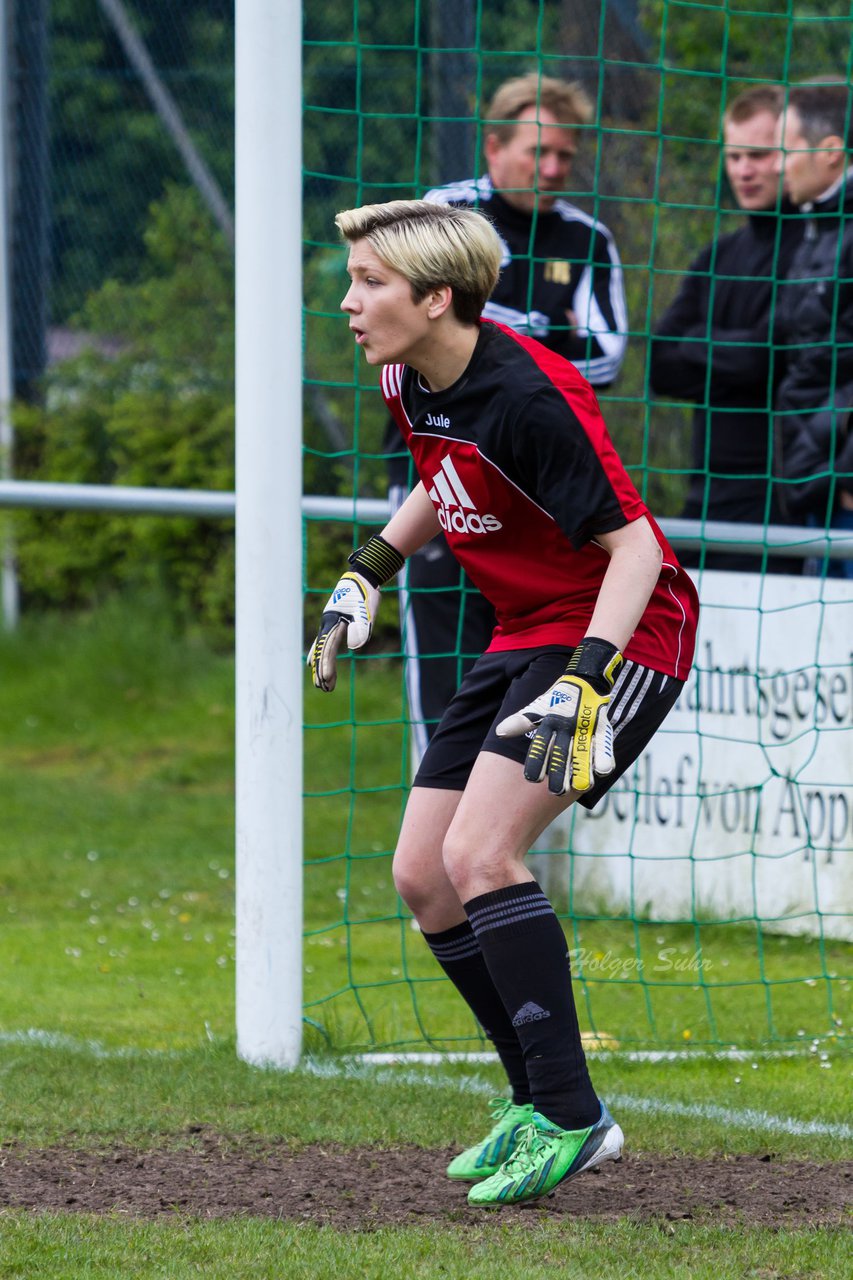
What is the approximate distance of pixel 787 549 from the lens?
5.17 meters

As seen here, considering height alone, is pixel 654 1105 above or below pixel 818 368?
below

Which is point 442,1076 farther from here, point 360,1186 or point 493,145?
point 493,145

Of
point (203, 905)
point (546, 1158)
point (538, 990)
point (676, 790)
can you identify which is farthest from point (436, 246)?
point (203, 905)

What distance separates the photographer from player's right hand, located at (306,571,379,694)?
3.46m

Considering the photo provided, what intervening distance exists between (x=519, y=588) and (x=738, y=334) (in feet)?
9.06

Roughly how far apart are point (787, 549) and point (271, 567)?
1770mm

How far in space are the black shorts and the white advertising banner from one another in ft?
6.90

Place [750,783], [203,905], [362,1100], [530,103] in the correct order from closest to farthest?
[362,1100] → [530,103] → [750,783] → [203,905]

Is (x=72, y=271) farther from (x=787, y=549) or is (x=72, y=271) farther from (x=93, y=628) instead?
(x=787, y=549)

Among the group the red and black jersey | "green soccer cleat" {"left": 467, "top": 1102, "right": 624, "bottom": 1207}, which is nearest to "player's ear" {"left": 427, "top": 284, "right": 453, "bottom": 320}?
the red and black jersey

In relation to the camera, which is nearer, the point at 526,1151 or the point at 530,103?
the point at 526,1151

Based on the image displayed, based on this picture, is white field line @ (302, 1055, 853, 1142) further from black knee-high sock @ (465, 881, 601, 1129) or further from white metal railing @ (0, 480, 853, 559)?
white metal railing @ (0, 480, 853, 559)

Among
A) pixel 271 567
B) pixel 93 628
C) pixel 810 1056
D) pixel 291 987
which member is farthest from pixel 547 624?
pixel 93 628

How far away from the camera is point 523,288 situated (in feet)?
18.0
